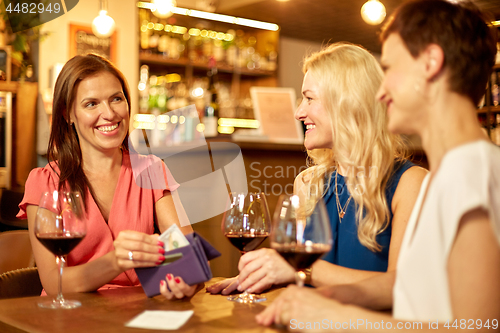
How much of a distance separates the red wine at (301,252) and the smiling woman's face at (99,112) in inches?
41.1

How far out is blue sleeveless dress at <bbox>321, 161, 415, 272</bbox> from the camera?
1.49 metres

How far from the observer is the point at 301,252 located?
0.91 m

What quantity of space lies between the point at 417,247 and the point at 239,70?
5675 mm

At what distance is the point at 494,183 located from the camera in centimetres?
76

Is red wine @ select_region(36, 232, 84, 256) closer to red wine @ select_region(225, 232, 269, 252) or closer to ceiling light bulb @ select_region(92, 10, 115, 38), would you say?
red wine @ select_region(225, 232, 269, 252)

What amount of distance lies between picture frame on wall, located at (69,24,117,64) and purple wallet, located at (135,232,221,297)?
14.1 ft

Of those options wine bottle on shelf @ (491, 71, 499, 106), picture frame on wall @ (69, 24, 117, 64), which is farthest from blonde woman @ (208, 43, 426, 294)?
wine bottle on shelf @ (491, 71, 499, 106)

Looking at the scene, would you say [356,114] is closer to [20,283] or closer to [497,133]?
[20,283]

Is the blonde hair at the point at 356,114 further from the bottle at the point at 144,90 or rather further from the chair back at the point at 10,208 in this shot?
the bottle at the point at 144,90

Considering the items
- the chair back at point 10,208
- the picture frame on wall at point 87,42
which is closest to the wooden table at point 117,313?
the chair back at point 10,208

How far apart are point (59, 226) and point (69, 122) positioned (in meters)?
0.79

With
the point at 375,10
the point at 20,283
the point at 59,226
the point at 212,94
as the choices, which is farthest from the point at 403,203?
the point at 212,94

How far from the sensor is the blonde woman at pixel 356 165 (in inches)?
57.9

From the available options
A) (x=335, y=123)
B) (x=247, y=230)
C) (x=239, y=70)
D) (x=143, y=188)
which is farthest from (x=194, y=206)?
(x=239, y=70)
